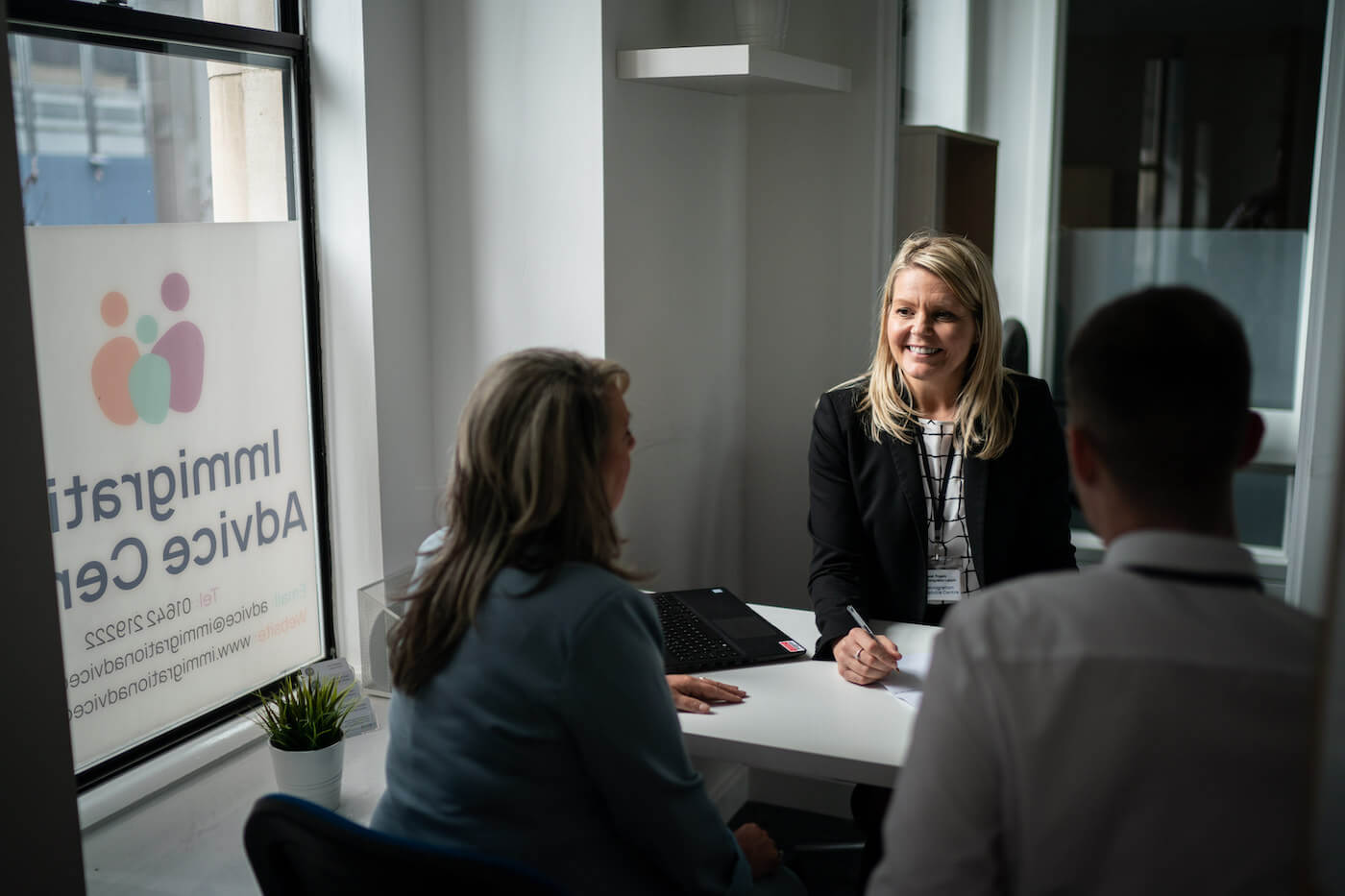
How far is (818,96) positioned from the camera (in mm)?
2852

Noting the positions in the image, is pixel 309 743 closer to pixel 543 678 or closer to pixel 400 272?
pixel 543 678

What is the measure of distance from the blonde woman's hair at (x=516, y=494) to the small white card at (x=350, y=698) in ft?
2.49

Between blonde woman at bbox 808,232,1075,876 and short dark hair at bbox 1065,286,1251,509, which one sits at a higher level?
short dark hair at bbox 1065,286,1251,509

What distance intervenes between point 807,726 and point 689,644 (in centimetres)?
38

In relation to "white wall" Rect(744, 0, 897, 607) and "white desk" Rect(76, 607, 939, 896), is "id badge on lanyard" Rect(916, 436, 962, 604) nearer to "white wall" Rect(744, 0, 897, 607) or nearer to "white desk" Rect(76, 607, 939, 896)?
"white desk" Rect(76, 607, 939, 896)

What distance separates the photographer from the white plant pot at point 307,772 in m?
1.91

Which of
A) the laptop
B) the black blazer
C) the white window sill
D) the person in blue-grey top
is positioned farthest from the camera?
the black blazer

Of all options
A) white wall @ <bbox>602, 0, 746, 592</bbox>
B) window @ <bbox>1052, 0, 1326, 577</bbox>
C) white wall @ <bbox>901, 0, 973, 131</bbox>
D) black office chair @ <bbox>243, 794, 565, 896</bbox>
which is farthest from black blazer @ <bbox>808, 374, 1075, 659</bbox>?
black office chair @ <bbox>243, 794, 565, 896</bbox>

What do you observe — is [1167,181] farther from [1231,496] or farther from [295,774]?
[295,774]

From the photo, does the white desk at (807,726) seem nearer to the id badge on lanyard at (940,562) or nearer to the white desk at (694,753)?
the white desk at (694,753)

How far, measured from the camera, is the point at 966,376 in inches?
92.6

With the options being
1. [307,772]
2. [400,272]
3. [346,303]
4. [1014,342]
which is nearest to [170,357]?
[346,303]

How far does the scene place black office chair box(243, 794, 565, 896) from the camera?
1.10 m

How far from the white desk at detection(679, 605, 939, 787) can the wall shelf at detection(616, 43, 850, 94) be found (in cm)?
118
